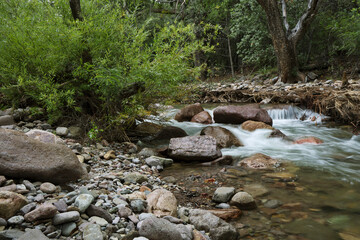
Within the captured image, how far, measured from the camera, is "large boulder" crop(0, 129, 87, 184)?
246cm

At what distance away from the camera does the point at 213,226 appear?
247 cm

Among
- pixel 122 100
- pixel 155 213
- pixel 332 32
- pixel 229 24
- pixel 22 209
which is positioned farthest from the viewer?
pixel 229 24

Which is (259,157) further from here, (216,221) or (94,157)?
(94,157)

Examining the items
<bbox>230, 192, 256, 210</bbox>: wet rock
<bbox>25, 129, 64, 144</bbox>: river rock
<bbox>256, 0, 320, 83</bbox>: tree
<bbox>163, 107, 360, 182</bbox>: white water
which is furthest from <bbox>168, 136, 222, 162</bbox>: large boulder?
<bbox>256, 0, 320, 83</bbox>: tree

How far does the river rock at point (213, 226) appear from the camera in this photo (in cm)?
242

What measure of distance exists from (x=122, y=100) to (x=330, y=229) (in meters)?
3.91

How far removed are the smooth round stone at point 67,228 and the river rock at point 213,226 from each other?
1.18 m

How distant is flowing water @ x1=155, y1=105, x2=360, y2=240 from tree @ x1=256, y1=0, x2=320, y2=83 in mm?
5896

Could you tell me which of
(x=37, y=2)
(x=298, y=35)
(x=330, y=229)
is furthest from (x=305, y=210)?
(x=298, y=35)

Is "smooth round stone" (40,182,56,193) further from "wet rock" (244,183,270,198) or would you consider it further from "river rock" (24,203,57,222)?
"wet rock" (244,183,270,198)

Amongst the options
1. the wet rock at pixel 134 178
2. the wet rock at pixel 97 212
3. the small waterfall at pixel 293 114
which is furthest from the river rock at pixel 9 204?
the small waterfall at pixel 293 114

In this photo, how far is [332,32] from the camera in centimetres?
1378

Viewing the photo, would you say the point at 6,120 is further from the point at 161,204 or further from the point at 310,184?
the point at 310,184

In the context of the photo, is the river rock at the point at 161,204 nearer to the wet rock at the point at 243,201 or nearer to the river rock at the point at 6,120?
the wet rock at the point at 243,201
